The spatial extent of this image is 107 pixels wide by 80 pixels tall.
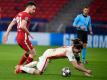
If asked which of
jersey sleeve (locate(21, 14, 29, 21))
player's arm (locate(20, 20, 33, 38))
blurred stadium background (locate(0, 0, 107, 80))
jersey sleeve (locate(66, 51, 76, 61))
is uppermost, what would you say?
jersey sleeve (locate(21, 14, 29, 21))

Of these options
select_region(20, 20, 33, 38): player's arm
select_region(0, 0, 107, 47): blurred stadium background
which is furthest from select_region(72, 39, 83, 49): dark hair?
select_region(0, 0, 107, 47): blurred stadium background

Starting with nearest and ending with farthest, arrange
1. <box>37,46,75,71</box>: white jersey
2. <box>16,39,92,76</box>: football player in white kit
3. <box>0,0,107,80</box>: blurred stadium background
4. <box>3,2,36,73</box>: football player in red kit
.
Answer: <box>16,39,92,76</box>: football player in white kit → <box>37,46,75,71</box>: white jersey → <box>3,2,36,73</box>: football player in red kit → <box>0,0,107,80</box>: blurred stadium background

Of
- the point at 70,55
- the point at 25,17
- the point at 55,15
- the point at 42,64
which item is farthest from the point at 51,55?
the point at 55,15

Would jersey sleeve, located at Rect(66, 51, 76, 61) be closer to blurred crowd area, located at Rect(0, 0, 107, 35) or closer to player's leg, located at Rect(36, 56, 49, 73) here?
player's leg, located at Rect(36, 56, 49, 73)

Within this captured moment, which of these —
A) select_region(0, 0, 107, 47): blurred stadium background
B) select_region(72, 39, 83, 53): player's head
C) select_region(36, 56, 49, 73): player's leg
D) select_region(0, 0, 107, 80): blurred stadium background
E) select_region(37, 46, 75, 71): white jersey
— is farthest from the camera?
select_region(0, 0, 107, 47): blurred stadium background

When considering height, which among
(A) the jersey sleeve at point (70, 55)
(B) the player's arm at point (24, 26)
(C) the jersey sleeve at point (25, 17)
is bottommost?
(A) the jersey sleeve at point (70, 55)

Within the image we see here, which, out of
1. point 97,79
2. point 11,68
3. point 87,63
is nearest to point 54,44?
point 87,63

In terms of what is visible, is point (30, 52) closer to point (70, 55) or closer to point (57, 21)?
point (70, 55)

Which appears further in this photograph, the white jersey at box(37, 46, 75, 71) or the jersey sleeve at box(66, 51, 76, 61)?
the white jersey at box(37, 46, 75, 71)

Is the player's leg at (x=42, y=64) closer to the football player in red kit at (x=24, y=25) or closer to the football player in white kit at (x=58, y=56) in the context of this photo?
the football player in white kit at (x=58, y=56)

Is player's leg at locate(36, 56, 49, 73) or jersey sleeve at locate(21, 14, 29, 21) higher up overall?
jersey sleeve at locate(21, 14, 29, 21)

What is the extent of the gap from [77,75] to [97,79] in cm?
108

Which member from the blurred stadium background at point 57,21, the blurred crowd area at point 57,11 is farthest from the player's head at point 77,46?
the blurred crowd area at point 57,11

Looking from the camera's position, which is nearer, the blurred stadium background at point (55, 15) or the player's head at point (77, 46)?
the player's head at point (77, 46)
